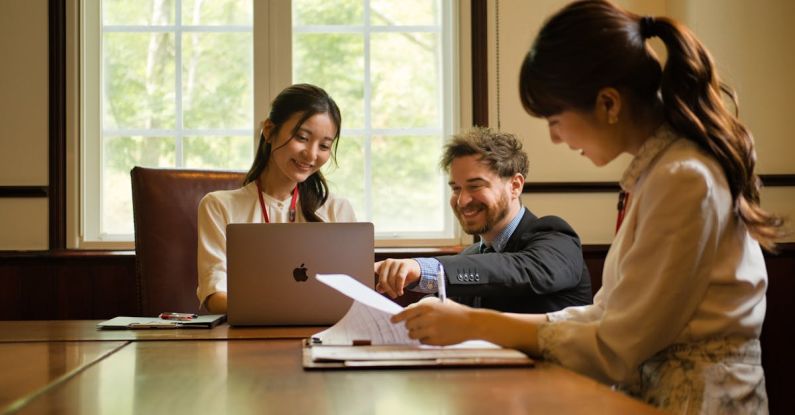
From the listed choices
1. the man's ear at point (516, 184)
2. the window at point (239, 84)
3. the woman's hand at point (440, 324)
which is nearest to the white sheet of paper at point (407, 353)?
the woman's hand at point (440, 324)

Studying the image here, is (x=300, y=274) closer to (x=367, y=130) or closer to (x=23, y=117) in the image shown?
(x=367, y=130)

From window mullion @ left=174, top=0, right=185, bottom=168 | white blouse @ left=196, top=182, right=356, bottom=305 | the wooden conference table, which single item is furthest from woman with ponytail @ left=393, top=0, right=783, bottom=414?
window mullion @ left=174, top=0, right=185, bottom=168

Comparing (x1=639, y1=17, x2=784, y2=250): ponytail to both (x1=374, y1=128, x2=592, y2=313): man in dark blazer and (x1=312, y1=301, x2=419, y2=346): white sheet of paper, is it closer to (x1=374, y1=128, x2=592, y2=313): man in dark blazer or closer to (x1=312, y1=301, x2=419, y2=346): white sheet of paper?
(x1=312, y1=301, x2=419, y2=346): white sheet of paper

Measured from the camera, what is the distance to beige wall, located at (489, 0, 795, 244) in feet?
11.1

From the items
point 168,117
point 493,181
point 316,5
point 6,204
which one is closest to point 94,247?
point 6,204

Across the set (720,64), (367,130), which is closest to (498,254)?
(367,130)

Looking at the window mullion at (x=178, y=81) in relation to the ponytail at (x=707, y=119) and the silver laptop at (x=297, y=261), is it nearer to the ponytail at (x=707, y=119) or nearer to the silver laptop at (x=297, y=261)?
the silver laptop at (x=297, y=261)

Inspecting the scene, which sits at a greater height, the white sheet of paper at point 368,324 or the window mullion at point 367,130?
the window mullion at point 367,130

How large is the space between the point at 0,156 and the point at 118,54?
1.98 ft

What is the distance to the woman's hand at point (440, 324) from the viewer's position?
4.52 feet

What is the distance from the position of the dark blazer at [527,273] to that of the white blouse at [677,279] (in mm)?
745

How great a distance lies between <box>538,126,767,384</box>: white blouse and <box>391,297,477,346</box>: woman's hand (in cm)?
16

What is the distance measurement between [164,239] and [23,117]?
3.59 feet

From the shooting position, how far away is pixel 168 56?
350 centimetres
